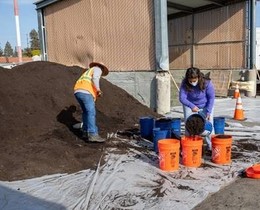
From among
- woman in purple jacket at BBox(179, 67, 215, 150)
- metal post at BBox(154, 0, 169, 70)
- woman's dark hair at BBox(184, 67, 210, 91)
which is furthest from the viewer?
metal post at BBox(154, 0, 169, 70)

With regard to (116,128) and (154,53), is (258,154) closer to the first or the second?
(116,128)

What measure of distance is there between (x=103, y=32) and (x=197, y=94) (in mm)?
6915

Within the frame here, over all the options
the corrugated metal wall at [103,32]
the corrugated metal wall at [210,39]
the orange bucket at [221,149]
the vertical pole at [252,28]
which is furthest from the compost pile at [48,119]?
the corrugated metal wall at [210,39]

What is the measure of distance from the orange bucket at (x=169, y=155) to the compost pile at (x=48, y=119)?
1094 millimetres

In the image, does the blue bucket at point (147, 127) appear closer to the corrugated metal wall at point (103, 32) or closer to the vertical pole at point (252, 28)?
the corrugated metal wall at point (103, 32)

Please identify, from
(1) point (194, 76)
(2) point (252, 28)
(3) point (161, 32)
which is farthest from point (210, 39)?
(1) point (194, 76)

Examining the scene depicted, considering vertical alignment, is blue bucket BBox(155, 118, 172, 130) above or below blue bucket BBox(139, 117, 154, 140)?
above

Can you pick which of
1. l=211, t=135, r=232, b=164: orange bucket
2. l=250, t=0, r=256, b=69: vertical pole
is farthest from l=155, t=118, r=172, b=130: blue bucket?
l=250, t=0, r=256, b=69: vertical pole

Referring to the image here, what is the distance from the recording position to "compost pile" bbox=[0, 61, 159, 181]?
532cm

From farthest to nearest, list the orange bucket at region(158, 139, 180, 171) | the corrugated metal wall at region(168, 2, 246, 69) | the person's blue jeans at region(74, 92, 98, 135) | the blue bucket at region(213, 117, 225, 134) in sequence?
the corrugated metal wall at region(168, 2, 246, 69), the blue bucket at region(213, 117, 225, 134), the person's blue jeans at region(74, 92, 98, 135), the orange bucket at region(158, 139, 180, 171)

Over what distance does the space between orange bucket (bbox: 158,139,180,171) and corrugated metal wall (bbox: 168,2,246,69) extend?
1132cm

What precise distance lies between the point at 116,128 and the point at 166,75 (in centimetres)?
269

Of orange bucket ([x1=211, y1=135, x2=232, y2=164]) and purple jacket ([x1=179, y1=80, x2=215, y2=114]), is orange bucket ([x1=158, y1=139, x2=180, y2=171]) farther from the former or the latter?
purple jacket ([x1=179, y1=80, x2=215, y2=114])

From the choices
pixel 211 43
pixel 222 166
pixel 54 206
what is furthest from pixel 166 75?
pixel 211 43
